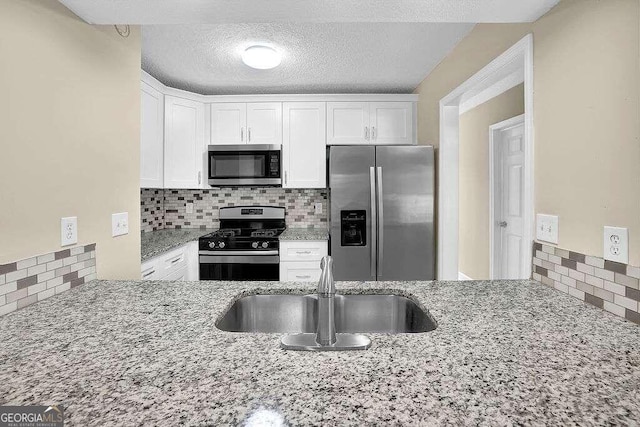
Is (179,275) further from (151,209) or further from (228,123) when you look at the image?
(228,123)

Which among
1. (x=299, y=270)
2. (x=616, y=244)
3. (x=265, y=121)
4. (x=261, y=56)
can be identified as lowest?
(x=299, y=270)

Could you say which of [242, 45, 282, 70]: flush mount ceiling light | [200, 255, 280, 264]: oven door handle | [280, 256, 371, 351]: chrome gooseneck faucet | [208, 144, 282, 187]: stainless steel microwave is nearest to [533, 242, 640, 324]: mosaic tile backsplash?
[280, 256, 371, 351]: chrome gooseneck faucet

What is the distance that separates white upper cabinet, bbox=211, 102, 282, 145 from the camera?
344 cm

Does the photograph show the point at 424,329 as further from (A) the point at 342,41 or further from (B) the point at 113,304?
(A) the point at 342,41

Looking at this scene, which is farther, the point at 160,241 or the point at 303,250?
the point at 303,250

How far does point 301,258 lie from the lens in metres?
3.13

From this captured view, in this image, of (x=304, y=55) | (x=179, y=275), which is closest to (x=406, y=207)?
(x=304, y=55)

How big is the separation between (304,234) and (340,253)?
0.54 meters

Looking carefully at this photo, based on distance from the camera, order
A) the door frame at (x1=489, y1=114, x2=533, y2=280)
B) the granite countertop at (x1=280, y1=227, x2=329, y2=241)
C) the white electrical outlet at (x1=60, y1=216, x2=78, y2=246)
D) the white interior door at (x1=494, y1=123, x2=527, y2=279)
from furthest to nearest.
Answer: the door frame at (x1=489, y1=114, x2=533, y2=280)
the white interior door at (x1=494, y1=123, x2=527, y2=279)
the granite countertop at (x1=280, y1=227, x2=329, y2=241)
the white electrical outlet at (x1=60, y1=216, x2=78, y2=246)

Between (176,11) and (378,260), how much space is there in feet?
7.42

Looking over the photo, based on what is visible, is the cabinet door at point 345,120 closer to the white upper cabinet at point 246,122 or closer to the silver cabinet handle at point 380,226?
the white upper cabinet at point 246,122

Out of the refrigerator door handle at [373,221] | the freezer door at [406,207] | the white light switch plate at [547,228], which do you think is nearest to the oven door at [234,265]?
the refrigerator door handle at [373,221]

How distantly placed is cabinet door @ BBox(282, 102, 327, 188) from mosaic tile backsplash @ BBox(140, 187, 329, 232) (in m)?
0.38

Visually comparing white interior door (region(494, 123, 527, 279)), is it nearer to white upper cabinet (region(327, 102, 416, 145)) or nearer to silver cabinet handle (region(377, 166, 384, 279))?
white upper cabinet (region(327, 102, 416, 145))
